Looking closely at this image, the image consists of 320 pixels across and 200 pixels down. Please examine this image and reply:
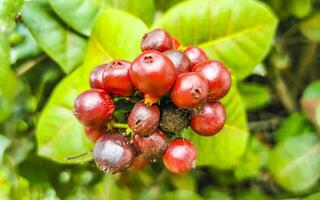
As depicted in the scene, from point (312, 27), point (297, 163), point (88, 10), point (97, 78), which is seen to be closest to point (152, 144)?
point (97, 78)

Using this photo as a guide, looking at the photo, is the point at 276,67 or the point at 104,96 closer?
the point at 104,96

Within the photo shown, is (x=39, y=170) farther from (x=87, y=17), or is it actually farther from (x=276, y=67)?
(x=276, y=67)

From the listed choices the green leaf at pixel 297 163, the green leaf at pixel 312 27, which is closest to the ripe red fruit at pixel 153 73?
the green leaf at pixel 297 163

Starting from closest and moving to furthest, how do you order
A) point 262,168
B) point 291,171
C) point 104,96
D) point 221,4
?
point 104,96 < point 221,4 < point 291,171 < point 262,168

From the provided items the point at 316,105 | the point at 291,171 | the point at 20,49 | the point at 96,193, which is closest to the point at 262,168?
the point at 291,171

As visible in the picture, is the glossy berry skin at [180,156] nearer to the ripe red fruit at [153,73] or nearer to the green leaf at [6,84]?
the ripe red fruit at [153,73]

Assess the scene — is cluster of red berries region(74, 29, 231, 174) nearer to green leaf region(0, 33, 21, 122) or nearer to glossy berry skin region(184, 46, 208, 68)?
glossy berry skin region(184, 46, 208, 68)

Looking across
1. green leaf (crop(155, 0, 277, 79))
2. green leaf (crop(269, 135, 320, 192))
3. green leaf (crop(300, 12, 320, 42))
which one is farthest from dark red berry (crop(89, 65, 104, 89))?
green leaf (crop(300, 12, 320, 42))
